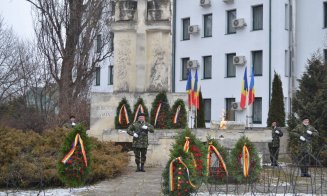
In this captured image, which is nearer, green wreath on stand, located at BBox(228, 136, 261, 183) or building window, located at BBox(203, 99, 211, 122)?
green wreath on stand, located at BBox(228, 136, 261, 183)

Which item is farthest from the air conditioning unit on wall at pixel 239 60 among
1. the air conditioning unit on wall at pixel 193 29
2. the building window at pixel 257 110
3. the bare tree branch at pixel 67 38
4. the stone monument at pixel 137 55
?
the stone monument at pixel 137 55

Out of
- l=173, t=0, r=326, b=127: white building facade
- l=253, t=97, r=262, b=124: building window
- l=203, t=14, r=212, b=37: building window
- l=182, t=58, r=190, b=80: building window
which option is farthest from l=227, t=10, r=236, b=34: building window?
l=253, t=97, r=262, b=124: building window

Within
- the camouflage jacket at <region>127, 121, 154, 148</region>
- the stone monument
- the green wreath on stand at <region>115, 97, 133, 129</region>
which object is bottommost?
the camouflage jacket at <region>127, 121, 154, 148</region>

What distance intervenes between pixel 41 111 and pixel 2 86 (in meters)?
6.61

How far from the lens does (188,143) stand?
12156 millimetres

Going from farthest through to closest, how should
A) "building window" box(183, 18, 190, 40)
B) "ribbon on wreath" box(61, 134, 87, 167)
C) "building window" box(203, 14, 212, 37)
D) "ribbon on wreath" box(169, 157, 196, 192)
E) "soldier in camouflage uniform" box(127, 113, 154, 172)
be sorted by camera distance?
"building window" box(183, 18, 190, 40), "building window" box(203, 14, 212, 37), "soldier in camouflage uniform" box(127, 113, 154, 172), "ribbon on wreath" box(61, 134, 87, 167), "ribbon on wreath" box(169, 157, 196, 192)

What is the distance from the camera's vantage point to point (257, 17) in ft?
127

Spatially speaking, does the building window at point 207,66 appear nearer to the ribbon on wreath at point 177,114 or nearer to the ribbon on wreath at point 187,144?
the ribbon on wreath at point 177,114

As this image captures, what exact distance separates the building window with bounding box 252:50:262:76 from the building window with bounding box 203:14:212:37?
4.41 meters

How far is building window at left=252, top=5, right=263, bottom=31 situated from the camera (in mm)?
38406

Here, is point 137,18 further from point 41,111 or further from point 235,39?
point 235,39

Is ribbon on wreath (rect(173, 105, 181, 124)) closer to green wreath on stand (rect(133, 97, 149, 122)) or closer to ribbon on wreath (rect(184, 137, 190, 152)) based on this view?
green wreath on stand (rect(133, 97, 149, 122))

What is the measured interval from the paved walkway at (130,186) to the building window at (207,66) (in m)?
26.0

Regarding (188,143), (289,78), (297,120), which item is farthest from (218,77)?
(188,143)
